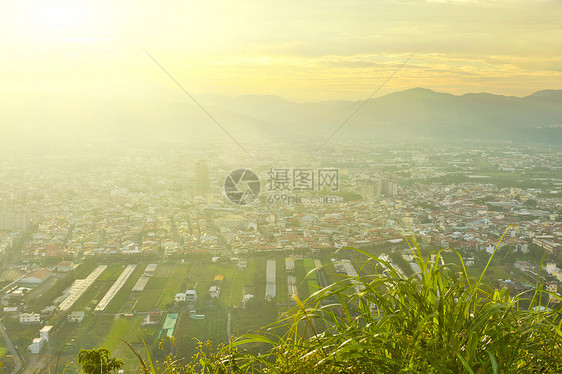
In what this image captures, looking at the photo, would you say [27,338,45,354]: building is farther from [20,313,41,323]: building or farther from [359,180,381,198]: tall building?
[359,180,381,198]: tall building

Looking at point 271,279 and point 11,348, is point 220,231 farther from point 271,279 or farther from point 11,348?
point 11,348

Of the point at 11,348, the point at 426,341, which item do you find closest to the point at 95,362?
the point at 426,341

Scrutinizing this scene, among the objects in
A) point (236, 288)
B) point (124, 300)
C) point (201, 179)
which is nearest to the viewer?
point (124, 300)

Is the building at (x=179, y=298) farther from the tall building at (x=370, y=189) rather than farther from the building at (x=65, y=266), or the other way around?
the tall building at (x=370, y=189)

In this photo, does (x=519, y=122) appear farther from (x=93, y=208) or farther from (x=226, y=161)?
(x=93, y=208)

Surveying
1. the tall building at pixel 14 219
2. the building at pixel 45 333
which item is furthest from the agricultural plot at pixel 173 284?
the tall building at pixel 14 219

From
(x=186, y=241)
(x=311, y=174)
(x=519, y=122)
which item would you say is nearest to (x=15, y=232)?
(x=186, y=241)

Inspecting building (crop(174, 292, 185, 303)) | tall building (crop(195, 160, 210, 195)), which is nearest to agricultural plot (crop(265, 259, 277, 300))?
building (crop(174, 292, 185, 303))
